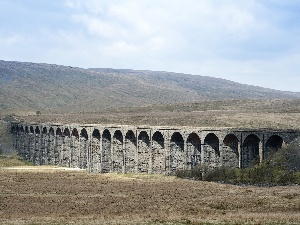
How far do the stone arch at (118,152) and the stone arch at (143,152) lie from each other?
4560 mm

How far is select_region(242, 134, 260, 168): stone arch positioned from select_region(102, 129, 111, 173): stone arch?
81.3 feet

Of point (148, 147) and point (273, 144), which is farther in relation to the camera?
point (148, 147)

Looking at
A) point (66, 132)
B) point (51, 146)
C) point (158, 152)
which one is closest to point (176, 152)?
point (158, 152)

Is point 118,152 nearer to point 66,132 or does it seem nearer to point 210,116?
point 66,132

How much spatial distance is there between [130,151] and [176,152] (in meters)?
9.88

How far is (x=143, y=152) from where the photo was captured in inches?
2832

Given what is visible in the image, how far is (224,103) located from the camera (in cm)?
17988

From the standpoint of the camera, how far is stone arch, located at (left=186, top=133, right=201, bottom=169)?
63.8m

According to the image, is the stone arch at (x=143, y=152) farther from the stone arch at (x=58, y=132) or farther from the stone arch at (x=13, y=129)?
Result: the stone arch at (x=13, y=129)

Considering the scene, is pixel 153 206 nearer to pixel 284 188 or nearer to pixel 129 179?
pixel 284 188

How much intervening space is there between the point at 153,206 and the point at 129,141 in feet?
106

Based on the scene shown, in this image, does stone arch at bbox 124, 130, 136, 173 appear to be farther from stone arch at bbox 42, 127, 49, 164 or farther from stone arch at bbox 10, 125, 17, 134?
stone arch at bbox 10, 125, 17, 134

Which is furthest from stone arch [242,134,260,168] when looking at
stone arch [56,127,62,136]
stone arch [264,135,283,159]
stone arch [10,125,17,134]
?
stone arch [10,125,17,134]

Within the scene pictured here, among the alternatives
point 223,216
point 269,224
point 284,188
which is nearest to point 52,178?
point 284,188
